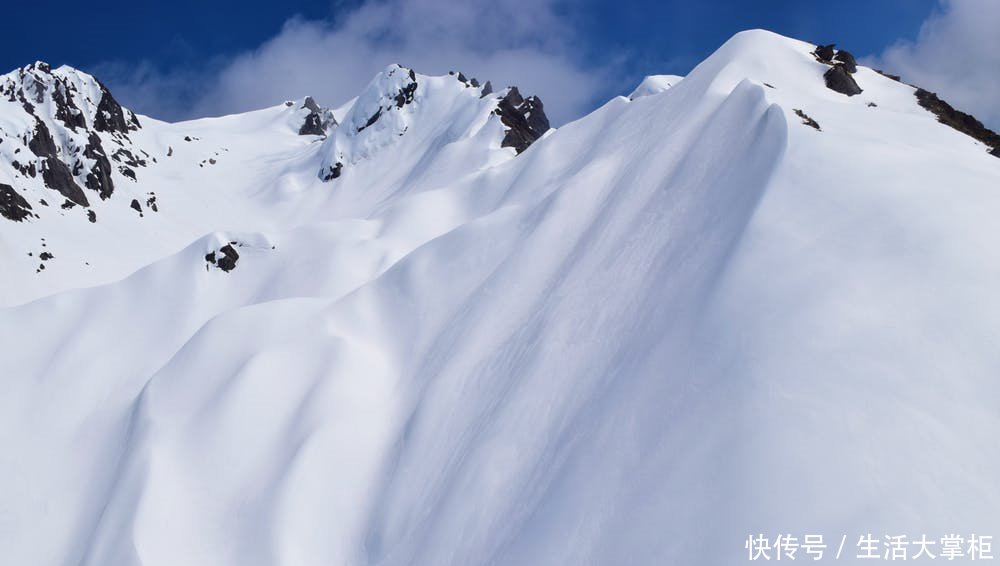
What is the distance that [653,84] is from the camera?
7900 cm

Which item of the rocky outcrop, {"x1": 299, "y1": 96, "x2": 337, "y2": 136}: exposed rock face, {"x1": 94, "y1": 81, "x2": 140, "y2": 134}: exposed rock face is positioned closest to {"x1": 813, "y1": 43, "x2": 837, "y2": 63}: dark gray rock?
the rocky outcrop

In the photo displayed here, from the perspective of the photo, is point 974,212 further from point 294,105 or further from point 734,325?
point 294,105

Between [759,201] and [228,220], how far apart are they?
7716cm

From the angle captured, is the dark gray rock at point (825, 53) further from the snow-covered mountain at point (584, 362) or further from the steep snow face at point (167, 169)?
the steep snow face at point (167, 169)

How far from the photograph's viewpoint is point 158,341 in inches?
1206

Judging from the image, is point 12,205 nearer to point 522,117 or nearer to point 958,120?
point 522,117

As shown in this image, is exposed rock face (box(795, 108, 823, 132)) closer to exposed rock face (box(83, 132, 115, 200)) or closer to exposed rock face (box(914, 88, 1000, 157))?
exposed rock face (box(914, 88, 1000, 157))

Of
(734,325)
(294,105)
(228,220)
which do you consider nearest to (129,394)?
(734,325)

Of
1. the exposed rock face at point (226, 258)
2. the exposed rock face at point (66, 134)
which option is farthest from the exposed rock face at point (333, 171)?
the exposed rock face at point (226, 258)

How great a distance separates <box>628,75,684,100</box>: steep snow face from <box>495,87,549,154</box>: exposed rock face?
1354 centimetres

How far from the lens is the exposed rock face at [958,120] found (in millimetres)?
18531

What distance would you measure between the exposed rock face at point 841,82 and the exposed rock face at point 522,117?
48.9 m

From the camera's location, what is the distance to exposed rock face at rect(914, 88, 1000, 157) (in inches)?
730

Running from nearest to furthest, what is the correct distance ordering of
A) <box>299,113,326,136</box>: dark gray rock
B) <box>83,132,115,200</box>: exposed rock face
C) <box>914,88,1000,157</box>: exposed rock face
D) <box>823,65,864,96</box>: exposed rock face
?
<box>914,88,1000,157</box>: exposed rock face, <box>823,65,864,96</box>: exposed rock face, <box>83,132,115,200</box>: exposed rock face, <box>299,113,326,136</box>: dark gray rock
